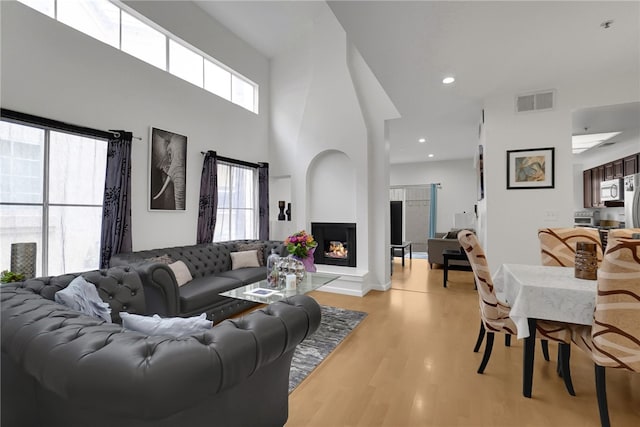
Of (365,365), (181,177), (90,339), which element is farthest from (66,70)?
(365,365)

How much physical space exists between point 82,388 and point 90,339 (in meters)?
0.17

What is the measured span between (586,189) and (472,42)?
23.9 feet

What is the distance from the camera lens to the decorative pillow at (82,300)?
1739 millimetres

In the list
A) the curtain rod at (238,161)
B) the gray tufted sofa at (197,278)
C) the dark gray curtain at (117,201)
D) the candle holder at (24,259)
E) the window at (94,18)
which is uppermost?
the window at (94,18)

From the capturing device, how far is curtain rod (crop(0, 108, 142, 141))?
2604 mm

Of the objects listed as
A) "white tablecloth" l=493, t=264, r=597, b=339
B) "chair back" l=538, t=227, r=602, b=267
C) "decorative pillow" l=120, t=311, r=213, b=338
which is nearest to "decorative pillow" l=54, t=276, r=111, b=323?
"decorative pillow" l=120, t=311, r=213, b=338

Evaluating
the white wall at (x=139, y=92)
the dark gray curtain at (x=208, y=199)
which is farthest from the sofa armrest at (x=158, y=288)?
the dark gray curtain at (x=208, y=199)

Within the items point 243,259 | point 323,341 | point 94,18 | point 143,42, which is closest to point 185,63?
point 143,42

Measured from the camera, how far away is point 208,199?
4656 millimetres

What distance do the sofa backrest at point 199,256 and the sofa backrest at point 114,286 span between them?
69 cm

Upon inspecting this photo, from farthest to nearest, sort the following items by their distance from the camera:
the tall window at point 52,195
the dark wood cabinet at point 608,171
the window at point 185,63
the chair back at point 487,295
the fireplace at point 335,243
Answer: the dark wood cabinet at point 608,171
the fireplace at point 335,243
the window at point 185,63
the tall window at point 52,195
the chair back at point 487,295

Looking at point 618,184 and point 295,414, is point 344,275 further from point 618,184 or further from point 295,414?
point 618,184

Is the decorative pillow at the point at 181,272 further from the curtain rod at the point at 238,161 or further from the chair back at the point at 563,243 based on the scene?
the chair back at the point at 563,243

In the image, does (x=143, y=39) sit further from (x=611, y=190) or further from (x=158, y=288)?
(x=611, y=190)
